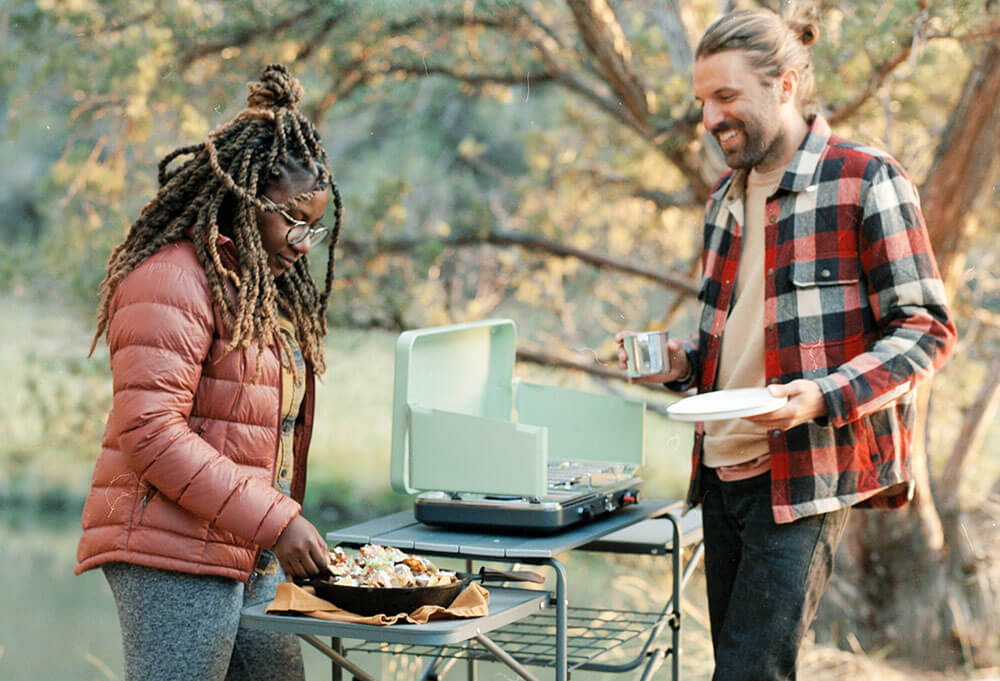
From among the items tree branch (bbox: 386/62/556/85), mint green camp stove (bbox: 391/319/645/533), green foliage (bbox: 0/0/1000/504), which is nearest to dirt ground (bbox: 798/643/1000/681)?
green foliage (bbox: 0/0/1000/504)

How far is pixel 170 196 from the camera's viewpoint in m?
1.88

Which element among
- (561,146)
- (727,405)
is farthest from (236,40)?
(727,405)

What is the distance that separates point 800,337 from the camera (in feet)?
6.41

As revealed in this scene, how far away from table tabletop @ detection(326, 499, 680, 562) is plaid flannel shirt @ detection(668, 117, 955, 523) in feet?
1.17

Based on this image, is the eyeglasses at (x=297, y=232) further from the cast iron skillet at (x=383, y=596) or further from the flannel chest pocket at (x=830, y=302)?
the flannel chest pocket at (x=830, y=302)

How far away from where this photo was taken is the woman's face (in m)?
1.88

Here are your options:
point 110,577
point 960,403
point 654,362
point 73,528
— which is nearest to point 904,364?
point 654,362

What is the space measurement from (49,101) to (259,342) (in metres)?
3.18

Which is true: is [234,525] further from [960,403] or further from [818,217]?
[960,403]

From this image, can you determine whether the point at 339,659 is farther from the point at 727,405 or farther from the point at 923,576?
the point at 923,576

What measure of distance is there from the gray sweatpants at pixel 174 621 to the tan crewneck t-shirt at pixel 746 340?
903mm

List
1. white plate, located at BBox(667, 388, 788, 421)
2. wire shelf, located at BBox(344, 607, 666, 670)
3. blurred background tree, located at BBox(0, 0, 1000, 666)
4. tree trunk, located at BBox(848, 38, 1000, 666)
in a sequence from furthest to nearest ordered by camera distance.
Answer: tree trunk, located at BBox(848, 38, 1000, 666) < blurred background tree, located at BBox(0, 0, 1000, 666) < wire shelf, located at BBox(344, 607, 666, 670) < white plate, located at BBox(667, 388, 788, 421)

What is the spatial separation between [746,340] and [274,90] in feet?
3.18

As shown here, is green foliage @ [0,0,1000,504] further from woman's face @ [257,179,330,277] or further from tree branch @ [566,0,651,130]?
woman's face @ [257,179,330,277]
